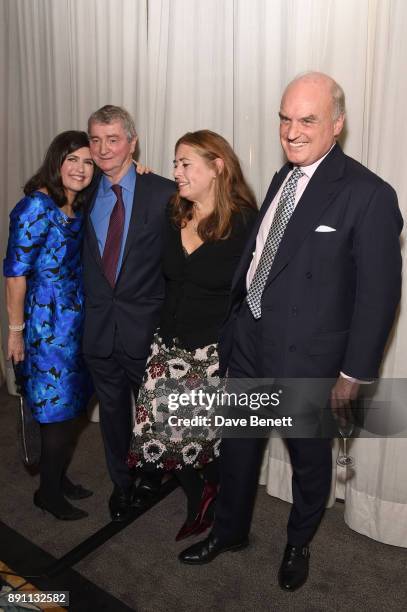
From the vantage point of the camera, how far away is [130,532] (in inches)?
102

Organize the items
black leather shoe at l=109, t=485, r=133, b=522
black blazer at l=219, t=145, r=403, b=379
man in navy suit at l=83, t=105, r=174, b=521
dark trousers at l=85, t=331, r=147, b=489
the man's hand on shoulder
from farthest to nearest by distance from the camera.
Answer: black leather shoe at l=109, t=485, r=133, b=522 → dark trousers at l=85, t=331, r=147, b=489 → man in navy suit at l=83, t=105, r=174, b=521 → the man's hand on shoulder → black blazer at l=219, t=145, r=403, b=379

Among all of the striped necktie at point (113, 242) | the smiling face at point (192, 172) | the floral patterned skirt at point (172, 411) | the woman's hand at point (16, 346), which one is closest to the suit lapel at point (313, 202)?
the smiling face at point (192, 172)

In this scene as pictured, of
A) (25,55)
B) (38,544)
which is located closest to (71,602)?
(38,544)

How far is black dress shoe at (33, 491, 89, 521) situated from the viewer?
8.79 feet

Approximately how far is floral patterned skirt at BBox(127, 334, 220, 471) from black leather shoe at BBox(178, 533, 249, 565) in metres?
0.32

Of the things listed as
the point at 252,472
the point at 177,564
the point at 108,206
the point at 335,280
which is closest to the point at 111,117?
the point at 108,206

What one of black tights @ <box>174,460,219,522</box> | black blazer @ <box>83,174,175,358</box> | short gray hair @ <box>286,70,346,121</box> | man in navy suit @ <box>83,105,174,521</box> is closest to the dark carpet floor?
black tights @ <box>174,460,219,522</box>

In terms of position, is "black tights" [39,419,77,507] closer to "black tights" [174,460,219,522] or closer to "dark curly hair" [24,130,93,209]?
"black tights" [174,460,219,522]

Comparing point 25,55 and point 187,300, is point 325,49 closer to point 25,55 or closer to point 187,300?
point 187,300

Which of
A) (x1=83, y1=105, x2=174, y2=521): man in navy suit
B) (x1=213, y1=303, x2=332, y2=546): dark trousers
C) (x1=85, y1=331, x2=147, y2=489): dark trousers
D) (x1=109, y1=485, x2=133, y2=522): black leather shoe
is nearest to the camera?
(x1=213, y1=303, x2=332, y2=546): dark trousers

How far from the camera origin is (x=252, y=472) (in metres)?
2.32

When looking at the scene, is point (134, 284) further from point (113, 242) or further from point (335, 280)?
point (335, 280)

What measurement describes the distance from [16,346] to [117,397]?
1.67 ft

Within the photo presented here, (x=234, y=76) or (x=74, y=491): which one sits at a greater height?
(x=234, y=76)
